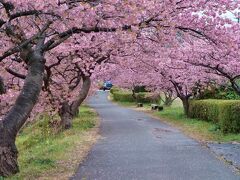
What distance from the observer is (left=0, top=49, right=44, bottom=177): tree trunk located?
9516mm

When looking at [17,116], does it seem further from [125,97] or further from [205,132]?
[125,97]

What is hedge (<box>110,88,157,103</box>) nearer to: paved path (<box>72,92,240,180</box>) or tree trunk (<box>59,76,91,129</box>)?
tree trunk (<box>59,76,91,129</box>)

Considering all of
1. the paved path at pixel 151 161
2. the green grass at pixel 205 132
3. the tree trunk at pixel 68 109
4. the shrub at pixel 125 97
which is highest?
the shrub at pixel 125 97

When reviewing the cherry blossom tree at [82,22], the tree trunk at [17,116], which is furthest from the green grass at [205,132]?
the tree trunk at [17,116]

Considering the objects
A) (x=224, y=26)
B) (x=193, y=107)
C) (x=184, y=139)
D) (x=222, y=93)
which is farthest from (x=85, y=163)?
(x=222, y=93)

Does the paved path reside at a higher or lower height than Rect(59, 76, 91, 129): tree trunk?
lower

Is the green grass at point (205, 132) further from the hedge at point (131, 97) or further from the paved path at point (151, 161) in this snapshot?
the hedge at point (131, 97)

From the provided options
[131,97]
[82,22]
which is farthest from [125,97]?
[82,22]

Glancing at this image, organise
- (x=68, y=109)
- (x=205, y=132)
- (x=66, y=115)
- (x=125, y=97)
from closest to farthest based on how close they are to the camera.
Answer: (x=205, y=132)
(x=68, y=109)
(x=66, y=115)
(x=125, y=97)

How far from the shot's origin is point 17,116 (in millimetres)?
9883

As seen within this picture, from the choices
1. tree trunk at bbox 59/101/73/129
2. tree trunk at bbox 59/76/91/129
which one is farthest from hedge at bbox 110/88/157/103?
tree trunk at bbox 59/101/73/129

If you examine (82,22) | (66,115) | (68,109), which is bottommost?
(66,115)

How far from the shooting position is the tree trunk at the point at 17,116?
31.2 ft

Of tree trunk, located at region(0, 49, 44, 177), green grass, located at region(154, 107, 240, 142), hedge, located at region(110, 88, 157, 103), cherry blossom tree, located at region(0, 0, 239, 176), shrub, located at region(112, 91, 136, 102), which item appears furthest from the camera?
shrub, located at region(112, 91, 136, 102)
